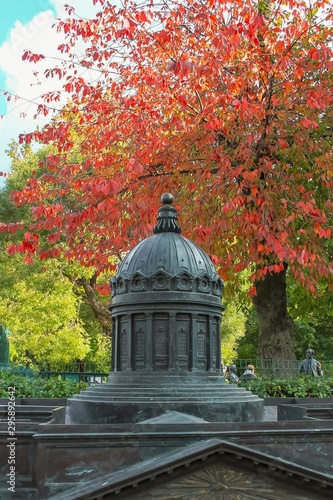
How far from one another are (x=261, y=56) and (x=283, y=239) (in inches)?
196

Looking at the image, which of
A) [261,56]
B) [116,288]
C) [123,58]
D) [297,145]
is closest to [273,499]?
[116,288]

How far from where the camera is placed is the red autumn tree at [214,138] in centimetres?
1469

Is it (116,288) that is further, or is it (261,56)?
(261,56)

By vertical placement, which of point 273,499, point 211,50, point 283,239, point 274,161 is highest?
point 211,50

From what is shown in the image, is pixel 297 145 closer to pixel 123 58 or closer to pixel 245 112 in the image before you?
pixel 245 112

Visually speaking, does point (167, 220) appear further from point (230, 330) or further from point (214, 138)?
point (230, 330)

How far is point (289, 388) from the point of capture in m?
15.1

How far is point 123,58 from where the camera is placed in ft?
54.2

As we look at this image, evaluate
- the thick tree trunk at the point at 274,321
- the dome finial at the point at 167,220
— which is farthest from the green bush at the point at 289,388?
the dome finial at the point at 167,220

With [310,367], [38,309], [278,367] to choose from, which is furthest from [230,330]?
[278,367]

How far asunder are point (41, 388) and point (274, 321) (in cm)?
756

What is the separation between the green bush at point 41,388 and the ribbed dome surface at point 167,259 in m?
5.85

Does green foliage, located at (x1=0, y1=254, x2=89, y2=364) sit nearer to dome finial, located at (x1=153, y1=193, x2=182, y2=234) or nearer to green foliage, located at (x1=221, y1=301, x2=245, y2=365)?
green foliage, located at (x1=221, y1=301, x2=245, y2=365)

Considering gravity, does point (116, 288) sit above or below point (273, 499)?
above
